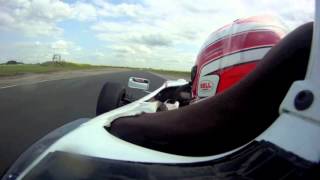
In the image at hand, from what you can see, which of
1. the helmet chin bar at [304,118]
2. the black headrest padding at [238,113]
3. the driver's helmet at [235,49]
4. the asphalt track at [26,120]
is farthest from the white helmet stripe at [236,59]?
the helmet chin bar at [304,118]

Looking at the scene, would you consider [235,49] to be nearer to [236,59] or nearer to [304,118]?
[236,59]

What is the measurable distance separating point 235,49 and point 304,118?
10.5 ft

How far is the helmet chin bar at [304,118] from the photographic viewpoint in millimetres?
1259

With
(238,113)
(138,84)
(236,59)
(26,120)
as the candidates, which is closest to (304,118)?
(238,113)

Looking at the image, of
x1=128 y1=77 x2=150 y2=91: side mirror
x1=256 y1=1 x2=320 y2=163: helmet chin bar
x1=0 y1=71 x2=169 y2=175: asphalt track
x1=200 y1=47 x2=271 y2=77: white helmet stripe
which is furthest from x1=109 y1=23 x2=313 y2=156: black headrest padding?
x1=0 y1=71 x2=169 y2=175: asphalt track

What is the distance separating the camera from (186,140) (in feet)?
5.79

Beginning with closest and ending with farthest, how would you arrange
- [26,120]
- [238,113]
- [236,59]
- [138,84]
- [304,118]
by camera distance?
[304,118] < [238,113] < [236,59] < [138,84] < [26,120]

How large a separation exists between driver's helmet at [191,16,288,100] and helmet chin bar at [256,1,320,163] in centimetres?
287

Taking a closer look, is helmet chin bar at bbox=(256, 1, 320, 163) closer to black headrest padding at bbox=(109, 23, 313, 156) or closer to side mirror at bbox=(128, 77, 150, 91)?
black headrest padding at bbox=(109, 23, 313, 156)

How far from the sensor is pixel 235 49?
175 inches

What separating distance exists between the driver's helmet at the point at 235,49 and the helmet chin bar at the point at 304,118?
2.87m

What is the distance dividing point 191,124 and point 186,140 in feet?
0.19

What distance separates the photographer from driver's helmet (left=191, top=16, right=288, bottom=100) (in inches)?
169

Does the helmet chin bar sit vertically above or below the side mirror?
above
